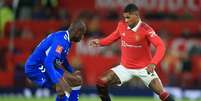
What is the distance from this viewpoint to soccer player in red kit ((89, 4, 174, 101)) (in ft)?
52.1

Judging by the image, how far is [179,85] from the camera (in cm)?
2456

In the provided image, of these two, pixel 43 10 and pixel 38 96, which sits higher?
pixel 43 10

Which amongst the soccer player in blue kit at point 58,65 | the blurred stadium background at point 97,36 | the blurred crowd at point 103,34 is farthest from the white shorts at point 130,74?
the blurred crowd at point 103,34

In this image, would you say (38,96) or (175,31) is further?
(175,31)

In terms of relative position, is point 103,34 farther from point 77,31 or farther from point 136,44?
point 77,31

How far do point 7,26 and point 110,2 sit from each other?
3388 mm

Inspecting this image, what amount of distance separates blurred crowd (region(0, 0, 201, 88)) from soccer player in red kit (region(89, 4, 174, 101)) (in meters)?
8.46

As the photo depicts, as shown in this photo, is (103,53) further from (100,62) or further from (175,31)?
(175,31)

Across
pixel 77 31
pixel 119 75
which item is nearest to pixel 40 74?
pixel 77 31

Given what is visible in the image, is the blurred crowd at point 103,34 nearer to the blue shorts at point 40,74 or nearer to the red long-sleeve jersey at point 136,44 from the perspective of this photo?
the red long-sleeve jersey at point 136,44

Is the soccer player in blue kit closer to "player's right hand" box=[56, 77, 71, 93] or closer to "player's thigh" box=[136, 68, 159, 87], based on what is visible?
"player's right hand" box=[56, 77, 71, 93]

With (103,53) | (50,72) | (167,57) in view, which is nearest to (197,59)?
(167,57)

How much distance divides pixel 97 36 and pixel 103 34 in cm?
25

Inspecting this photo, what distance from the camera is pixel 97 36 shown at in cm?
2630
